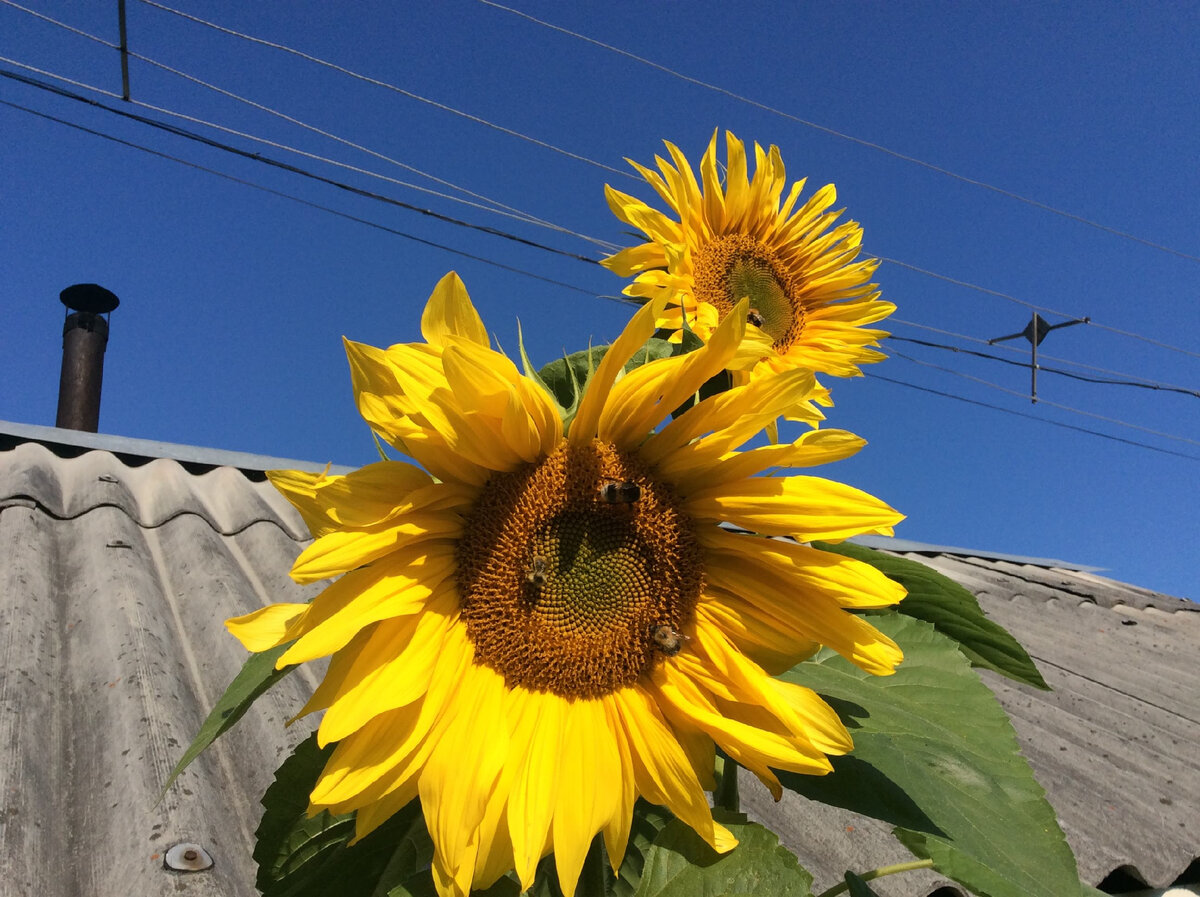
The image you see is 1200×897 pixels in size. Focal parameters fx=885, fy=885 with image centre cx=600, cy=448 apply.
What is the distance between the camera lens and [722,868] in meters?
0.61

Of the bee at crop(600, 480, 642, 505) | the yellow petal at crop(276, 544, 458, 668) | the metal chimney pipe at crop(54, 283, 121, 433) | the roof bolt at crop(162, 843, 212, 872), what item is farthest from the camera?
the metal chimney pipe at crop(54, 283, 121, 433)

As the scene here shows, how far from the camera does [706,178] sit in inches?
41.4

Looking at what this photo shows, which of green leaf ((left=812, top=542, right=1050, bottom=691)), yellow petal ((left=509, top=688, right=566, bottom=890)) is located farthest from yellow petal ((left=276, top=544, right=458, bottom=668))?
green leaf ((left=812, top=542, right=1050, bottom=691))

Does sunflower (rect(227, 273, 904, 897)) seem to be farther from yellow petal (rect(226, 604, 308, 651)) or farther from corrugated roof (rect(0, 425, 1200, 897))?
corrugated roof (rect(0, 425, 1200, 897))

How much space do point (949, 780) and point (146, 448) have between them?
12.2 feet

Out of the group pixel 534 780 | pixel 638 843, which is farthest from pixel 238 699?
pixel 638 843

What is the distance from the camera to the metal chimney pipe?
20.4 ft

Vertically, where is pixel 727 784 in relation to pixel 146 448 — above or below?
below

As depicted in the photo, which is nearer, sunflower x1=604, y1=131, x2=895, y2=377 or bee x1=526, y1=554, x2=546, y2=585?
bee x1=526, y1=554, x2=546, y2=585

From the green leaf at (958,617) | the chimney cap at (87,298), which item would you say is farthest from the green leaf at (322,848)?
the chimney cap at (87,298)

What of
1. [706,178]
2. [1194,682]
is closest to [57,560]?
[706,178]

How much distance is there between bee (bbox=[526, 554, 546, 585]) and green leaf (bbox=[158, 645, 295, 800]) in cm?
19

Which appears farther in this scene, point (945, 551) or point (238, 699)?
point (945, 551)

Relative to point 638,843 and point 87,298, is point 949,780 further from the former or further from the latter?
point 87,298
